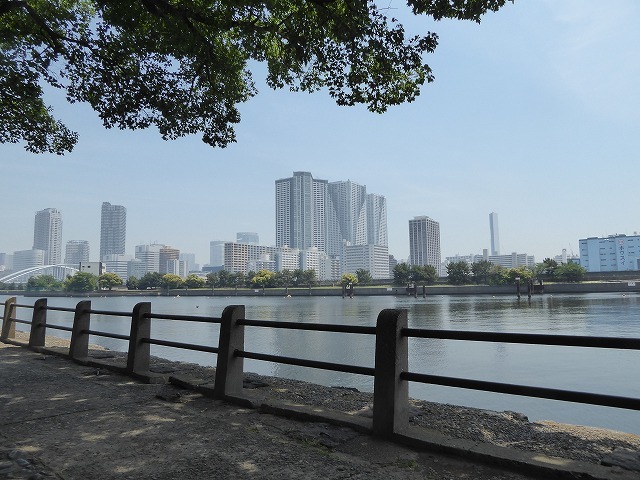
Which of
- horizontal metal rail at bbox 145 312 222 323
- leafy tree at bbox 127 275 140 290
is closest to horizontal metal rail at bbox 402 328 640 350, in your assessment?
horizontal metal rail at bbox 145 312 222 323

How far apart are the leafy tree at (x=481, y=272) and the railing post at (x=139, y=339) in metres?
146

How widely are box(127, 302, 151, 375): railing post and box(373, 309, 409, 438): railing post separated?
4.54 m

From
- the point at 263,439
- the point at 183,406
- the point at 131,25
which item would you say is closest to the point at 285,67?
the point at 131,25

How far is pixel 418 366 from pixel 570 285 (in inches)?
4494

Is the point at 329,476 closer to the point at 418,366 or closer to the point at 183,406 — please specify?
the point at 183,406

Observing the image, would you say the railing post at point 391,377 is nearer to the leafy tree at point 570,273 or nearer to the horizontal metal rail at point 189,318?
the horizontal metal rail at point 189,318

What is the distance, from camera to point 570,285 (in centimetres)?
11738

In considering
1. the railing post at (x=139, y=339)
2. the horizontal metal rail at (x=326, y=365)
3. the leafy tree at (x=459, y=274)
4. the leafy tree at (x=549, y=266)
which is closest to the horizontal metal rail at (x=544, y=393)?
the horizontal metal rail at (x=326, y=365)

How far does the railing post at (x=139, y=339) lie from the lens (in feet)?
24.5

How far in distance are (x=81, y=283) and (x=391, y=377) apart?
184 m

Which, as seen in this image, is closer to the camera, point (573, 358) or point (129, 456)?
point (129, 456)

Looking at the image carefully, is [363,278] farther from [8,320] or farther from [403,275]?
[8,320]

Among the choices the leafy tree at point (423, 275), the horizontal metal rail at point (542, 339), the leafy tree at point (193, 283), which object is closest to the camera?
the horizontal metal rail at point (542, 339)

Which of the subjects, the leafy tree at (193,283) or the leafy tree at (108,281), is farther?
the leafy tree at (193,283)
